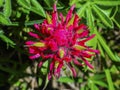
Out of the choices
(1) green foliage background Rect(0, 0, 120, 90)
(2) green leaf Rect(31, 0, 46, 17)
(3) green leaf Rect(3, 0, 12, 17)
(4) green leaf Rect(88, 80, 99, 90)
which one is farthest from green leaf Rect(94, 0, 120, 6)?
(4) green leaf Rect(88, 80, 99, 90)

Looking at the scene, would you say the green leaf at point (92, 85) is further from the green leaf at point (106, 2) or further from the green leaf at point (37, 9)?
the green leaf at point (37, 9)

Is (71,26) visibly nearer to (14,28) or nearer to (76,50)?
(76,50)

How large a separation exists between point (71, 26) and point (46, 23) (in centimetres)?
9

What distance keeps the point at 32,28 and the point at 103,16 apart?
446 mm

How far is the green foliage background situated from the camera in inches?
59.7

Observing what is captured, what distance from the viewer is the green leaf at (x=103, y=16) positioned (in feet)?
4.94

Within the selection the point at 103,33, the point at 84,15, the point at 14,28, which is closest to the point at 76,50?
the point at 84,15

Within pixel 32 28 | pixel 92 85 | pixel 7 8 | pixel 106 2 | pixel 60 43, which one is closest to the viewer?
pixel 60 43

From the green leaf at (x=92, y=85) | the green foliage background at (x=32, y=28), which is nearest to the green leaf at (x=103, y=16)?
the green foliage background at (x=32, y=28)

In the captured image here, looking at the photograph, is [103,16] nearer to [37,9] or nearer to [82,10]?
[82,10]

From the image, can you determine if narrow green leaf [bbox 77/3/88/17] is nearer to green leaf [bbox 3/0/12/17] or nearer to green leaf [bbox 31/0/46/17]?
green leaf [bbox 31/0/46/17]

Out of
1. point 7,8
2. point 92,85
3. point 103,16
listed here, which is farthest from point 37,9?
point 92,85

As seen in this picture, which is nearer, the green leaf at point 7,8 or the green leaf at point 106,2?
the green leaf at point 7,8

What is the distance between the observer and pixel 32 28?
1.83 metres
